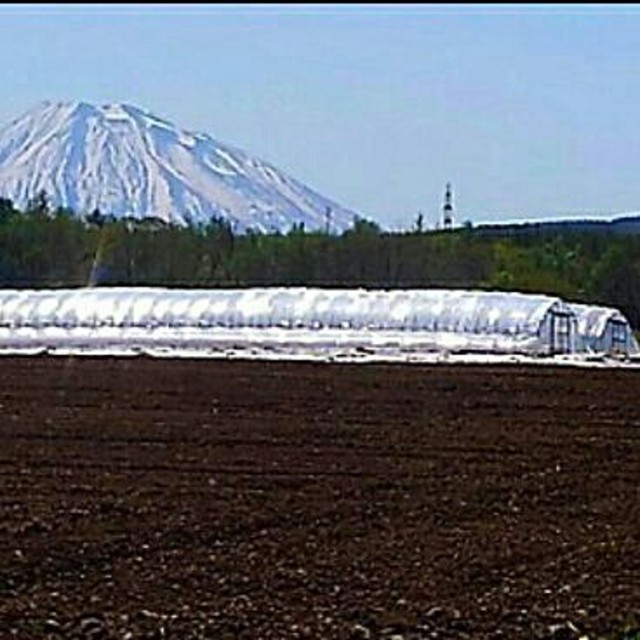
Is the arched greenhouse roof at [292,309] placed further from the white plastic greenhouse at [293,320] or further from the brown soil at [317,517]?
the brown soil at [317,517]

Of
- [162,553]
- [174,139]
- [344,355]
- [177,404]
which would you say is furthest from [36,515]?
[174,139]

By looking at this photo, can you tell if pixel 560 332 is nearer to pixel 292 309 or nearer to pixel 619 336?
pixel 619 336

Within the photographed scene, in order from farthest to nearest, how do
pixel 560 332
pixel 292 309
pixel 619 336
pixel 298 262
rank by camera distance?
pixel 298 262
pixel 619 336
pixel 292 309
pixel 560 332

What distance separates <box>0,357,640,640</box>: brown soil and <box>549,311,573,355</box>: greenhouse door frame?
560 inches

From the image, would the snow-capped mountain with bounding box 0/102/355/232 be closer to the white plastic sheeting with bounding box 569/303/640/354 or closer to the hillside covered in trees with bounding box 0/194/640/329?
the hillside covered in trees with bounding box 0/194/640/329

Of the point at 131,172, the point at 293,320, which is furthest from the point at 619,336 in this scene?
the point at 131,172

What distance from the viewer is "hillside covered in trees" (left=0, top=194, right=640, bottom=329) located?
2012 inches

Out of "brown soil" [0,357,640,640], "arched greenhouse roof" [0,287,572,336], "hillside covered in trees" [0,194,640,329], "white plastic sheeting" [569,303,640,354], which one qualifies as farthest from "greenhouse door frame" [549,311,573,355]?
"hillside covered in trees" [0,194,640,329]

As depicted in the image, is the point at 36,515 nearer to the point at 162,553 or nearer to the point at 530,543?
the point at 162,553

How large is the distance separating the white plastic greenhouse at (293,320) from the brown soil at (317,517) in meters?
14.2

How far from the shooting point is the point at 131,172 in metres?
74.0

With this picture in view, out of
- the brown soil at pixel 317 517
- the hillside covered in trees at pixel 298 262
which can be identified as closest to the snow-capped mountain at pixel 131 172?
the hillside covered in trees at pixel 298 262

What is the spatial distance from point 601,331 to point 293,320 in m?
6.35

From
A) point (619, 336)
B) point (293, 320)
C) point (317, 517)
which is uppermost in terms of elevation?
point (293, 320)
